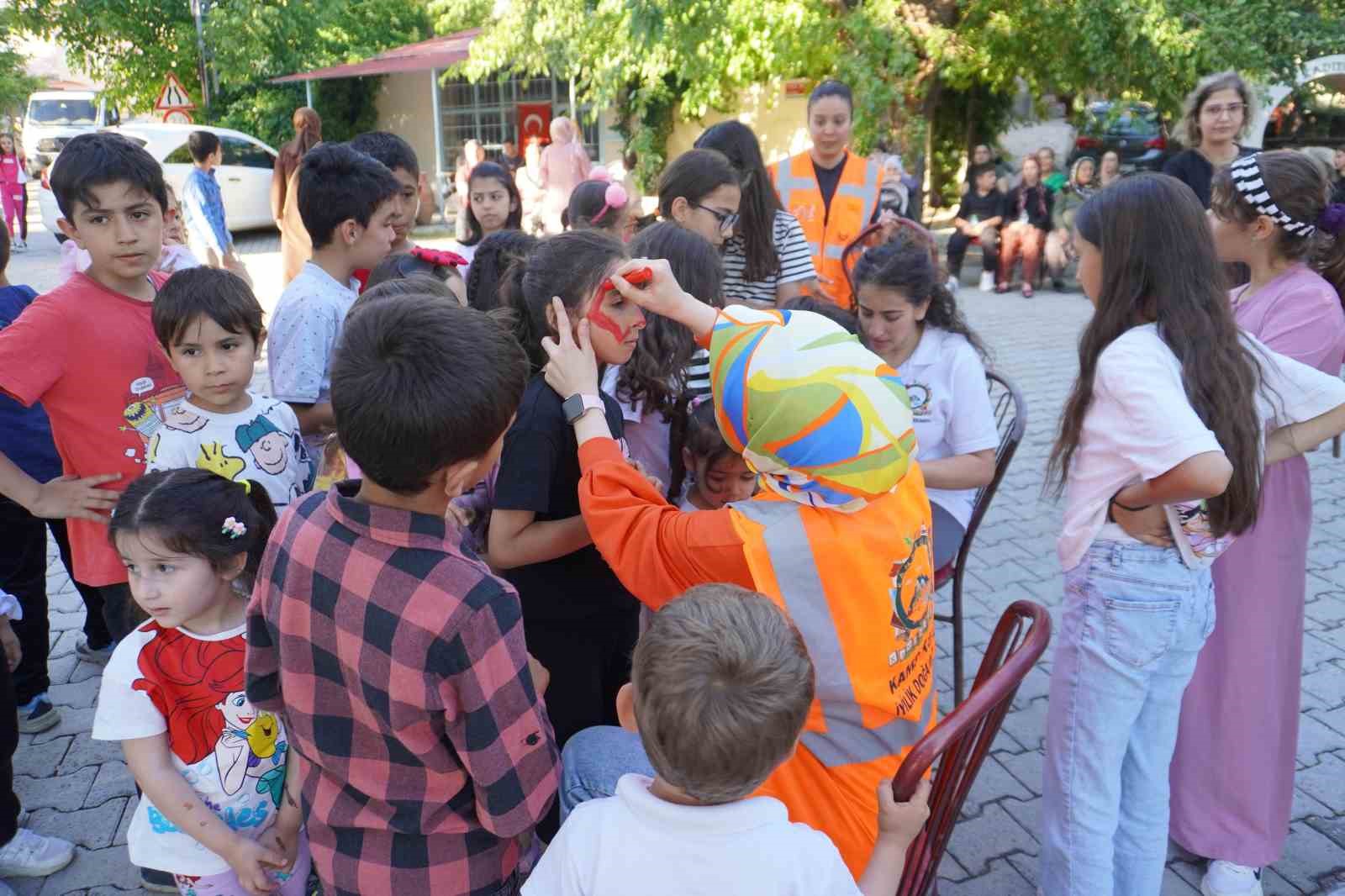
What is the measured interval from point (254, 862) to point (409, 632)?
80 centimetres

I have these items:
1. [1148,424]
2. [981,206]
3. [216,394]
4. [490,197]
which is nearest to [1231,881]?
[1148,424]

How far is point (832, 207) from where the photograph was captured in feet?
14.1

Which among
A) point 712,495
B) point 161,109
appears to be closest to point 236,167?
point 161,109

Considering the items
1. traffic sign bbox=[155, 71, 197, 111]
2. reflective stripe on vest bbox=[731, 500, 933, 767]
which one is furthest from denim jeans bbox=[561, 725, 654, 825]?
traffic sign bbox=[155, 71, 197, 111]

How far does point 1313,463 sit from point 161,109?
11.8 m

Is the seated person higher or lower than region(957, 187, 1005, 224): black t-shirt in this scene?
higher

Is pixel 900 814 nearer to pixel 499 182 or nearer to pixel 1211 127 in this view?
pixel 499 182

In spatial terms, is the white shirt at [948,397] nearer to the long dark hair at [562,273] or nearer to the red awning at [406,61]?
the long dark hair at [562,273]

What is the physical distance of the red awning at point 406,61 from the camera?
17.9m

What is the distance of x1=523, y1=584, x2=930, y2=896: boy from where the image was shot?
116 cm

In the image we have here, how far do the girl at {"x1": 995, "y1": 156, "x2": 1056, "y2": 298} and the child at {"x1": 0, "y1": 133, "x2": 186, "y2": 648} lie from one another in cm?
1010

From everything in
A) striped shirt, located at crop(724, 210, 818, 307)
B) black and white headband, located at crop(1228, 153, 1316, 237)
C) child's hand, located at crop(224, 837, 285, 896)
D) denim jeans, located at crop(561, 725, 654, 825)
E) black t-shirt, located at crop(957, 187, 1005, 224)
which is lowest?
child's hand, located at crop(224, 837, 285, 896)

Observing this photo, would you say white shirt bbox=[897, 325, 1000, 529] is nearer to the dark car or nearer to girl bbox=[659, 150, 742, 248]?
girl bbox=[659, 150, 742, 248]

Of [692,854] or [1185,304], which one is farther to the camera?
[1185,304]
